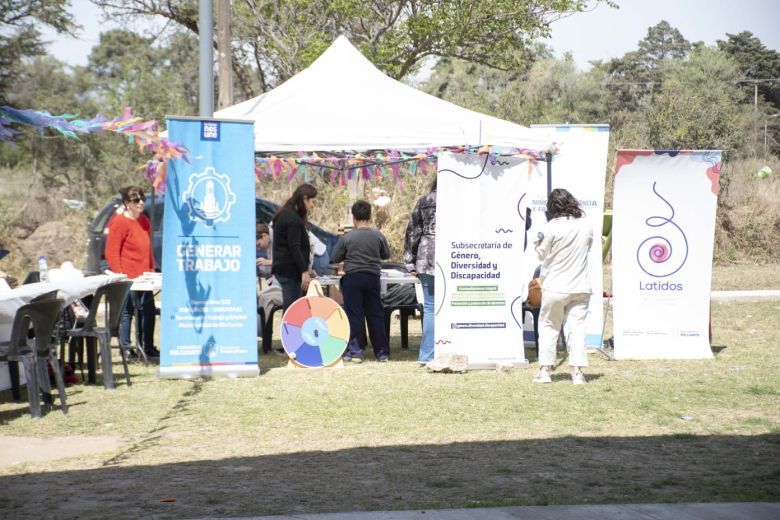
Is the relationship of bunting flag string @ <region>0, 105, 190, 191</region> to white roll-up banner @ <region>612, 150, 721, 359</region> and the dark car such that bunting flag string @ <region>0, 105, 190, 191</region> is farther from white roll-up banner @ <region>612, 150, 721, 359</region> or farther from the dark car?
the dark car

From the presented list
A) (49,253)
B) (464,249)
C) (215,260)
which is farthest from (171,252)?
(49,253)

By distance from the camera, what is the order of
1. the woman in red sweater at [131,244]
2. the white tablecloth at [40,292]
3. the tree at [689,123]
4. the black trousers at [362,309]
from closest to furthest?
the white tablecloth at [40,292] → the woman in red sweater at [131,244] → the black trousers at [362,309] → the tree at [689,123]

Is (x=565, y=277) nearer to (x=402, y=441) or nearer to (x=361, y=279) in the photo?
(x=361, y=279)

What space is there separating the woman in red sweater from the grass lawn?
35.7 inches

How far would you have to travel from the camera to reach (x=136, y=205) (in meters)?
11.6

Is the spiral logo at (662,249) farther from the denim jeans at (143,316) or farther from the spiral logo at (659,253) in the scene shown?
the denim jeans at (143,316)

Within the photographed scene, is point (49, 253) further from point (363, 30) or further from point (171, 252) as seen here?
point (171, 252)

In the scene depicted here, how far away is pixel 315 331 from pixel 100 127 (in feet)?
11.8

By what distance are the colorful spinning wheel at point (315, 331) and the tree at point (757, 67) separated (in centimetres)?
3324

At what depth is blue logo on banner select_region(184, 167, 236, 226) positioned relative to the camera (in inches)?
405

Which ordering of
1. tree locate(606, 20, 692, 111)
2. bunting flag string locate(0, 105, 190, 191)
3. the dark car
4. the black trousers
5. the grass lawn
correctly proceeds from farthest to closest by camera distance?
tree locate(606, 20, 692, 111) → the dark car → the black trousers → bunting flag string locate(0, 105, 190, 191) → the grass lawn

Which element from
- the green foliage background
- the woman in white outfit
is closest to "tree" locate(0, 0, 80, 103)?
the green foliage background

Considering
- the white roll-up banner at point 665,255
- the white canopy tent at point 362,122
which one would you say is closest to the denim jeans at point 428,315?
the white canopy tent at point 362,122

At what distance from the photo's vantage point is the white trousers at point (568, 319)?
386 inches
